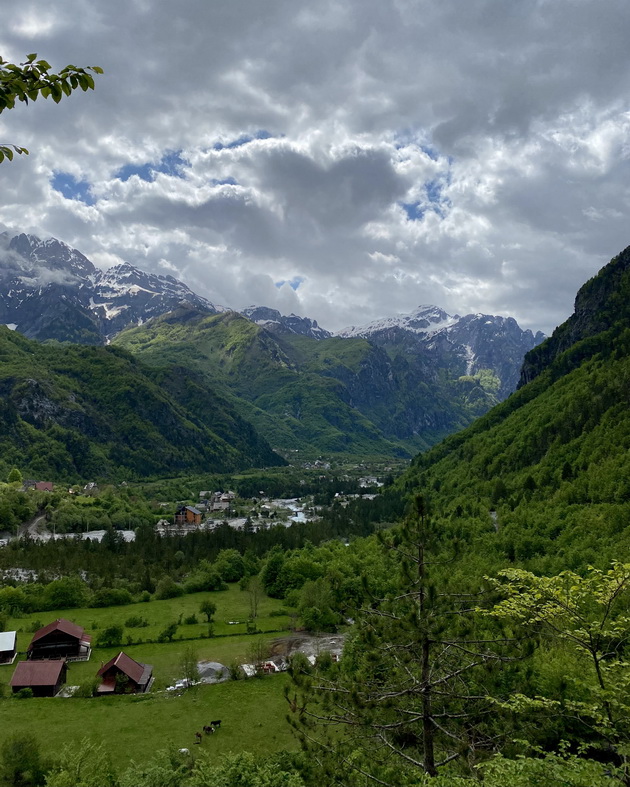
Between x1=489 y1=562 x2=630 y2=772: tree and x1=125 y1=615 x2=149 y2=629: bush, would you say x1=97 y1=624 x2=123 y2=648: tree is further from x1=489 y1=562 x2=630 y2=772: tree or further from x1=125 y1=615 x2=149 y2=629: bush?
x1=489 y1=562 x2=630 y2=772: tree

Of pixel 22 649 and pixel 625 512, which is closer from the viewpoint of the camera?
pixel 625 512

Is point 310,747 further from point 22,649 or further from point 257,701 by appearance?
point 22,649

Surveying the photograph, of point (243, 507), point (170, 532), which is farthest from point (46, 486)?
point (243, 507)

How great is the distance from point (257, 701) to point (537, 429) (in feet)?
245

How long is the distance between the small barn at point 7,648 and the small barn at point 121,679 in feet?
52.3

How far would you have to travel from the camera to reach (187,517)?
163 m

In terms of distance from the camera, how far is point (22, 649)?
65.2 meters

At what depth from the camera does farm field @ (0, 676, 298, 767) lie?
41438mm

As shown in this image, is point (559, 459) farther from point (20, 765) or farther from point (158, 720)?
point (20, 765)

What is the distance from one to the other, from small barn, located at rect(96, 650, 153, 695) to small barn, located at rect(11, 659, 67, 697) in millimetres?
4488

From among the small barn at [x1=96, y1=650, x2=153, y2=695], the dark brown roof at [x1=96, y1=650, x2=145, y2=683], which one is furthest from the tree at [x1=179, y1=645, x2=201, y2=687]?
the dark brown roof at [x1=96, y1=650, x2=145, y2=683]

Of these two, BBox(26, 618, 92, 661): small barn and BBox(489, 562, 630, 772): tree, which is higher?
BBox(489, 562, 630, 772): tree

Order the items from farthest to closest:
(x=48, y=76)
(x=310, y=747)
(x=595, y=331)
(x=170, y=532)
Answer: (x=170, y=532) < (x=595, y=331) < (x=310, y=747) < (x=48, y=76)

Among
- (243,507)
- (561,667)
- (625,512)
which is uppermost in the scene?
(625,512)
